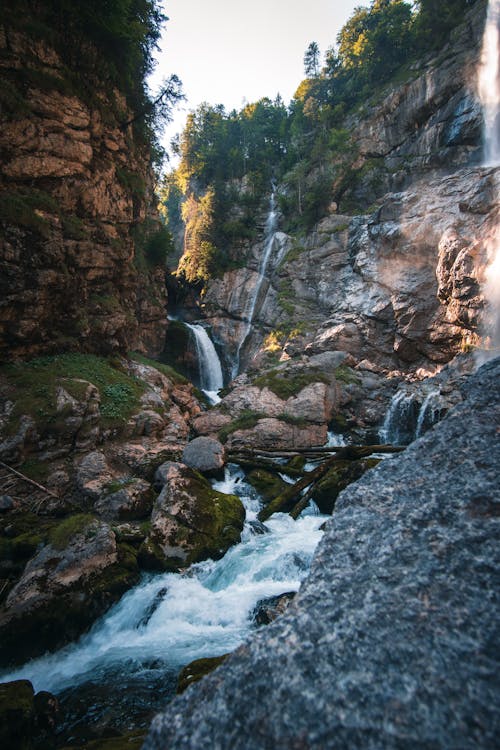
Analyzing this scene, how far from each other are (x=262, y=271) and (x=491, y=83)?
72.7 feet

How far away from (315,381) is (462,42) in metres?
33.1

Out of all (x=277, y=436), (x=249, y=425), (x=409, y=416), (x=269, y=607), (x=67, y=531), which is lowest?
(x=277, y=436)

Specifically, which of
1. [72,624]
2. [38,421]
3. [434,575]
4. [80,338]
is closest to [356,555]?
[434,575]

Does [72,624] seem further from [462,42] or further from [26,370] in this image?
[462,42]

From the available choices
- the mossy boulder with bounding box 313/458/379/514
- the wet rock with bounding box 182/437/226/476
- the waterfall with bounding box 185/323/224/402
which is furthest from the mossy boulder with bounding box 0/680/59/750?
the waterfall with bounding box 185/323/224/402

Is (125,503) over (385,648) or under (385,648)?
under

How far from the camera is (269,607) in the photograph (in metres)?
5.72

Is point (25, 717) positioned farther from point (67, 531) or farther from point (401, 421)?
point (401, 421)

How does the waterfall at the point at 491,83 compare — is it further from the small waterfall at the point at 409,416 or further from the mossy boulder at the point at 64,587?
the mossy boulder at the point at 64,587

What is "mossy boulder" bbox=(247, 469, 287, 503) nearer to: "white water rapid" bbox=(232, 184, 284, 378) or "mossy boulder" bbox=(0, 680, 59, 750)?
A: "mossy boulder" bbox=(0, 680, 59, 750)

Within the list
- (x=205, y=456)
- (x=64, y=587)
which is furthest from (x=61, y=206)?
(x=64, y=587)

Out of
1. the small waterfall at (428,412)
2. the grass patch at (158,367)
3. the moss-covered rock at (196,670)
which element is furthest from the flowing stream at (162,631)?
the grass patch at (158,367)

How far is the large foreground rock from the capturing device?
1.30 meters

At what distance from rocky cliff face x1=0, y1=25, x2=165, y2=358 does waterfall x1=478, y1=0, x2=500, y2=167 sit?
24.4 meters
